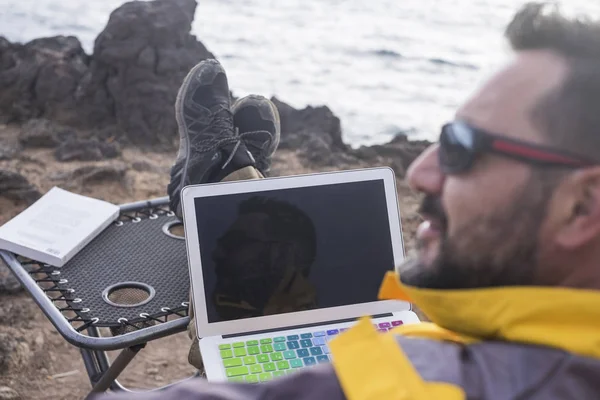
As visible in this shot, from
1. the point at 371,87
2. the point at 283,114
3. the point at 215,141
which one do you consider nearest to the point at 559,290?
the point at 215,141

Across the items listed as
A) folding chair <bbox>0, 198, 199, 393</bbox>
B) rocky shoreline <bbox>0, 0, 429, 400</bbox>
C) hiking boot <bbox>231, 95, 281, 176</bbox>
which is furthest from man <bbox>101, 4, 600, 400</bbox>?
rocky shoreline <bbox>0, 0, 429, 400</bbox>

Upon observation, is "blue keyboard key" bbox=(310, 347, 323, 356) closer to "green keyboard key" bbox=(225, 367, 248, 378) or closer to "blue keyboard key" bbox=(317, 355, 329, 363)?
"blue keyboard key" bbox=(317, 355, 329, 363)

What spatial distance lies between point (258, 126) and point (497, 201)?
135cm

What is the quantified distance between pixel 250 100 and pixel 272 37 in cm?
387

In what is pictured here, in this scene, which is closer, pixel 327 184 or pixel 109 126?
pixel 327 184

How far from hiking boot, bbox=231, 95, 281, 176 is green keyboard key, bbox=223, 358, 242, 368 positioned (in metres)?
0.81

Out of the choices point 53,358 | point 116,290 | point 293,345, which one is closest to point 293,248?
point 293,345

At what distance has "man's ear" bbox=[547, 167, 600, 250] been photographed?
0.87 m

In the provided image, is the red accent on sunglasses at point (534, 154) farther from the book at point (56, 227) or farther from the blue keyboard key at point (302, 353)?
the book at point (56, 227)

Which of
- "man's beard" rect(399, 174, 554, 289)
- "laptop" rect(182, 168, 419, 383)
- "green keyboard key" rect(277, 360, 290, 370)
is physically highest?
"man's beard" rect(399, 174, 554, 289)

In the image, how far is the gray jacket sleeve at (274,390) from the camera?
86cm

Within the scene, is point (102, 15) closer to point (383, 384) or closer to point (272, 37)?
point (272, 37)

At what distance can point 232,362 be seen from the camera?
144 centimetres

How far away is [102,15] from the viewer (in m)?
6.02
